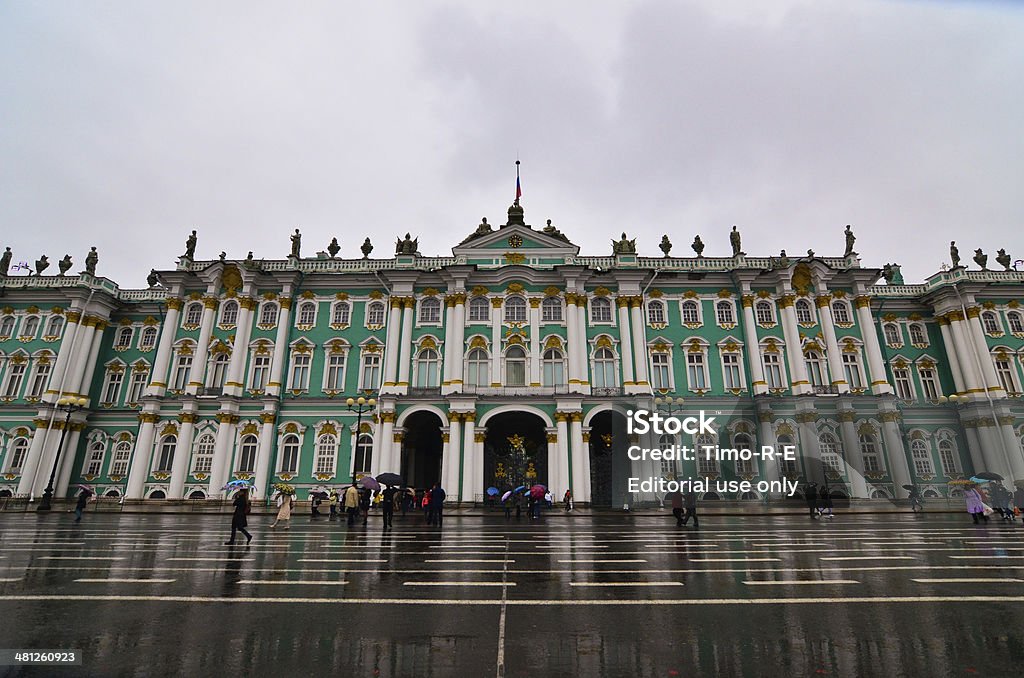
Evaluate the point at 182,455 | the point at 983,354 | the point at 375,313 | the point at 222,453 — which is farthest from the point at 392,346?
the point at 983,354

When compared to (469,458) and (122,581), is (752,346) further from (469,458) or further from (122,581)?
(122,581)

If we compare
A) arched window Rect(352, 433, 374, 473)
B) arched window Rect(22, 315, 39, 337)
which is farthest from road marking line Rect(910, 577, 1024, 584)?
arched window Rect(22, 315, 39, 337)

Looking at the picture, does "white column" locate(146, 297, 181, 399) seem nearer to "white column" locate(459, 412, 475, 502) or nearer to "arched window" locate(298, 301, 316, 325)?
"arched window" locate(298, 301, 316, 325)

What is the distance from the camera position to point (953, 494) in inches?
1336

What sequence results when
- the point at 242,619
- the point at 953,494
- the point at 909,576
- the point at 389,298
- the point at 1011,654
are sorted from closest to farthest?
the point at 1011,654, the point at 242,619, the point at 909,576, the point at 953,494, the point at 389,298

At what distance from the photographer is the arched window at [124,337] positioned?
39.4 metres

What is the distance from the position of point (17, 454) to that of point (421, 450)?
Result: 27.0m

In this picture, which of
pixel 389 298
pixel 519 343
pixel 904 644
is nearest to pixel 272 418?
pixel 389 298

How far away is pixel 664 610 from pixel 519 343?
2775 cm

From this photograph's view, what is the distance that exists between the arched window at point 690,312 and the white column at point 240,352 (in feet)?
99.3

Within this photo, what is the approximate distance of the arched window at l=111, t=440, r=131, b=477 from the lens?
35.7 meters

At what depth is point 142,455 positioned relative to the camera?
33.7 m

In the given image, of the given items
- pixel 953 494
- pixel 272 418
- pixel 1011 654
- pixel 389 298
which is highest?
pixel 389 298

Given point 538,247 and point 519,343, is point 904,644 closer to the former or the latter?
point 519,343
